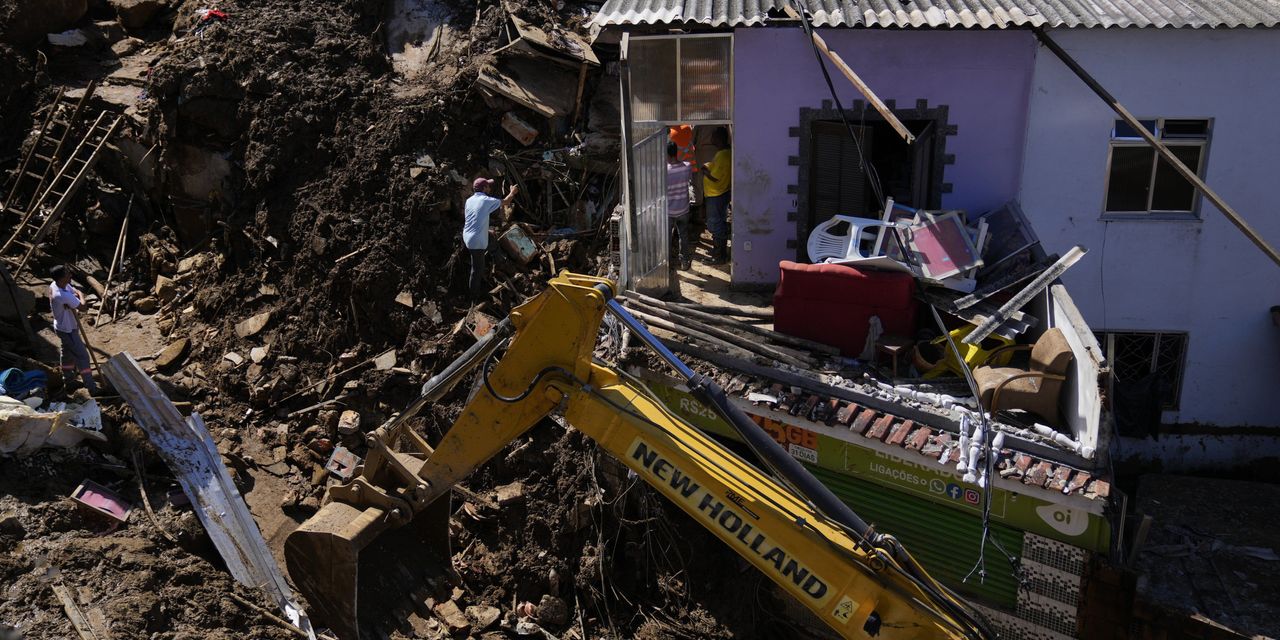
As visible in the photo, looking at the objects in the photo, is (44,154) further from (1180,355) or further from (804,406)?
(1180,355)

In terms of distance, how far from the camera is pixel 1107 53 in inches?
464

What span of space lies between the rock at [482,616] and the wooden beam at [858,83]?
6.30 m

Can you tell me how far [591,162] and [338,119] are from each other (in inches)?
139

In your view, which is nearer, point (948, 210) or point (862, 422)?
point (862, 422)

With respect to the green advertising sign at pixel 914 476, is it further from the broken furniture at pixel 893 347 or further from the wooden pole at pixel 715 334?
the broken furniture at pixel 893 347

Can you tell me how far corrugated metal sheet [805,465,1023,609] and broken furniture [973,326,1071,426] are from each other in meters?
1.10

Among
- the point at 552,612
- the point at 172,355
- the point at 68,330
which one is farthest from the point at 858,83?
the point at 68,330

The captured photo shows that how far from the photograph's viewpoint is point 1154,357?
509 inches

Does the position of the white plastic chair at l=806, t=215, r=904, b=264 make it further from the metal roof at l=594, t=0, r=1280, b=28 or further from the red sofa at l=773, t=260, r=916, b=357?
the metal roof at l=594, t=0, r=1280, b=28

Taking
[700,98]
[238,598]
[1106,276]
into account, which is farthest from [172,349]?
[1106,276]

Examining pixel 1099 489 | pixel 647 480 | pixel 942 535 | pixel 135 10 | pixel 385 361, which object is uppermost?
pixel 135 10

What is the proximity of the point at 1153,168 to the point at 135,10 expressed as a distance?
1484 cm

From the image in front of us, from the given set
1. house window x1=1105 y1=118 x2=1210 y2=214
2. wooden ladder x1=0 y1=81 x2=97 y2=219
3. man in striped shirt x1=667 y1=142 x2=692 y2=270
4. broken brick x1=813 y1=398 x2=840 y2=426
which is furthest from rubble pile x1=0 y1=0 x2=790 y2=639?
house window x1=1105 y1=118 x2=1210 y2=214

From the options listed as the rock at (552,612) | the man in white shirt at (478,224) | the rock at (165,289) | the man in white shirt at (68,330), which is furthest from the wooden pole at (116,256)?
the rock at (552,612)
